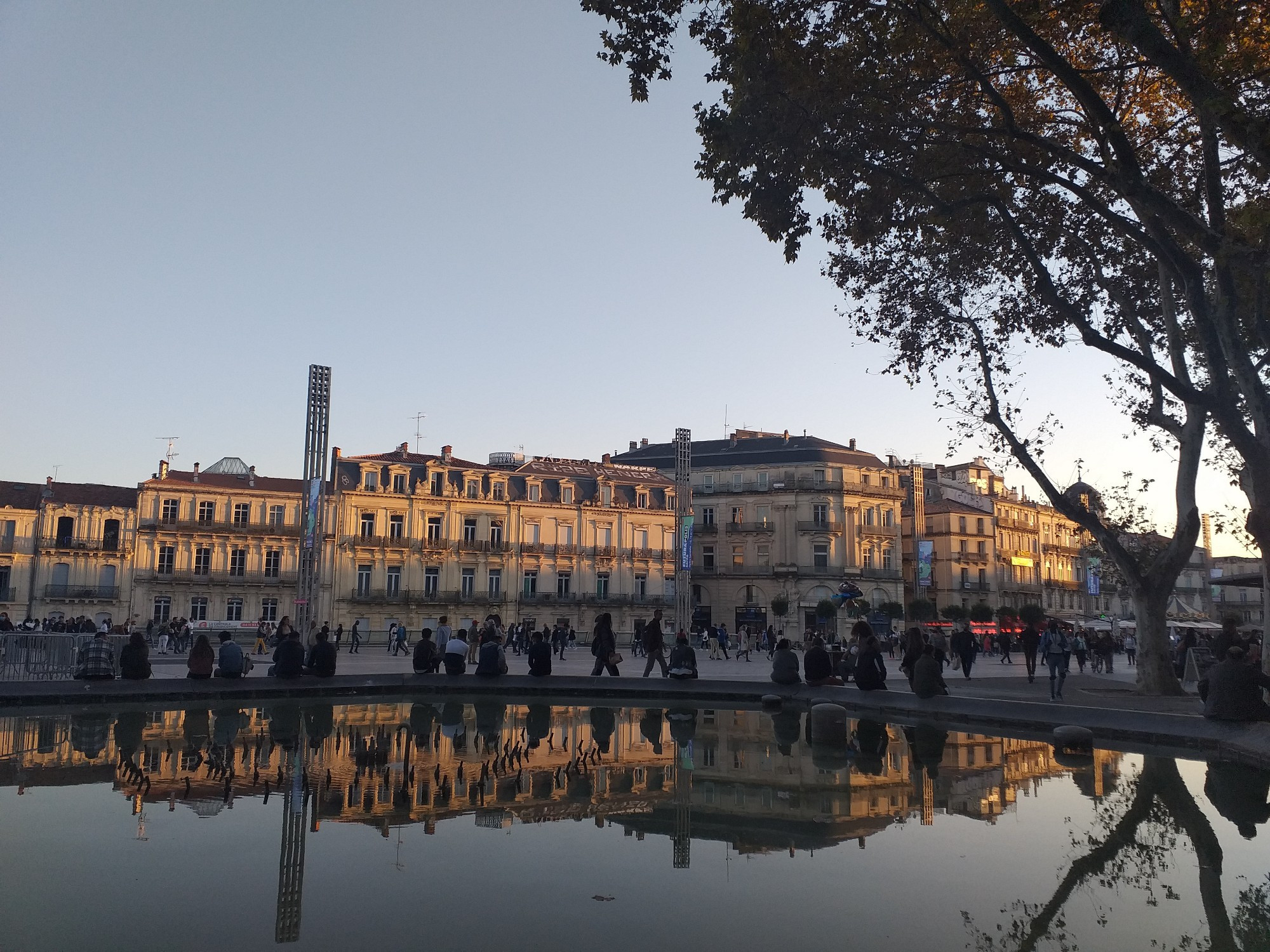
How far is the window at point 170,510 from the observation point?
57406 mm

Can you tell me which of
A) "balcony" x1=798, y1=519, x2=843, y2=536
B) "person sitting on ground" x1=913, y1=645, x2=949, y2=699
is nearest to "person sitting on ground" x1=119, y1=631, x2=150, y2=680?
"person sitting on ground" x1=913, y1=645, x2=949, y2=699

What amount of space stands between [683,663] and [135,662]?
1011 cm

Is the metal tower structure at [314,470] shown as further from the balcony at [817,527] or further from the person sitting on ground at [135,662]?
the balcony at [817,527]

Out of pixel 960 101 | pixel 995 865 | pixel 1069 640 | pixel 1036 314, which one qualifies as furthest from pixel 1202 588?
pixel 995 865

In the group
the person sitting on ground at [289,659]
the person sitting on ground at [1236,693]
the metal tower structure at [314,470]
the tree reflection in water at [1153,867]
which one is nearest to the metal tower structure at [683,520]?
the metal tower structure at [314,470]

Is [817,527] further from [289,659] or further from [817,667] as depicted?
[289,659]

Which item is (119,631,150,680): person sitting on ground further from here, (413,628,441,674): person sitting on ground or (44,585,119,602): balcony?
(44,585,119,602): balcony

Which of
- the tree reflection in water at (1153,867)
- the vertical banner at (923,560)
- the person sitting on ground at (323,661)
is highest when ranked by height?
the vertical banner at (923,560)

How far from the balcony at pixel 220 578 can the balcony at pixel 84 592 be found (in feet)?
4.99

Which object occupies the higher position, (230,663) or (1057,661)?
(1057,661)

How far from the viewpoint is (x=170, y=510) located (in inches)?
2270

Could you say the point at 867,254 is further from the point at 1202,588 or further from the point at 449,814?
the point at 1202,588

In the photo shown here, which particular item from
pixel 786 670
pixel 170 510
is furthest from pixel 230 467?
pixel 786 670

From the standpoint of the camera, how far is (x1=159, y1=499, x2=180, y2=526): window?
57.4 metres
